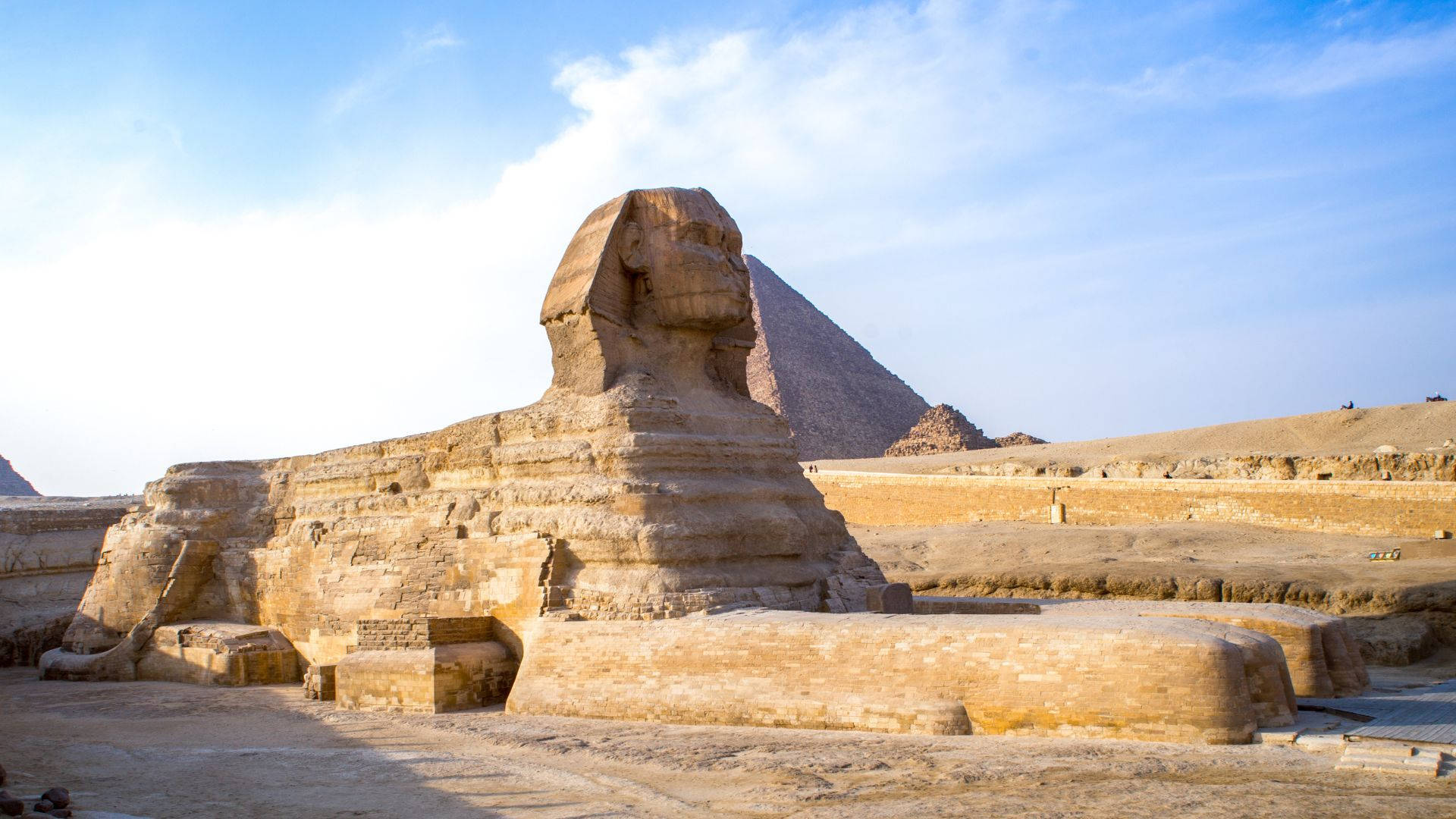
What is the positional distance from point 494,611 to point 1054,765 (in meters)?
4.70

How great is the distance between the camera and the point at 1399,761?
473 cm

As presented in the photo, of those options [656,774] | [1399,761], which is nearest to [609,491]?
[656,774]

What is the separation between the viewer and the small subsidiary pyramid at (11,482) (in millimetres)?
49125

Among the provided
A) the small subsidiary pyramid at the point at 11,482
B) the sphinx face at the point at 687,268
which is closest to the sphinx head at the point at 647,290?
the sphinx face at the point at 687,268

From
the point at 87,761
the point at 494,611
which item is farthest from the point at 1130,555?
the point at 87,761

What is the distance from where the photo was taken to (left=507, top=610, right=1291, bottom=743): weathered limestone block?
534 cm

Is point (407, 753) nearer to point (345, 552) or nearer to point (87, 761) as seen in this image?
point (87, 761)

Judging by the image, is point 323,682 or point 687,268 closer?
point 687,268

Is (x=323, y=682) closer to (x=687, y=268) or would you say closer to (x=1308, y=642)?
(x=687, y=268)

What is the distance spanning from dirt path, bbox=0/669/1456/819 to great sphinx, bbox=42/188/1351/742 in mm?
274

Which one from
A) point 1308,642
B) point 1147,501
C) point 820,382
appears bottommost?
point 1308,642

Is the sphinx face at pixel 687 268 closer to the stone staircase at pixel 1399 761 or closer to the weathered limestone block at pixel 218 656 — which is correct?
the weathered limestone block at pixel 218 656

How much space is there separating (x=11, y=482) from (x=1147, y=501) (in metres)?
49.8

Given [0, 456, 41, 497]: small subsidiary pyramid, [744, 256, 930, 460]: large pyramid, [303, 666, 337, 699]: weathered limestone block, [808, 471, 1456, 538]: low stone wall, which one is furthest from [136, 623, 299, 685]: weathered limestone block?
[0, 456, 41, 497]: small subsidiary pyramid
